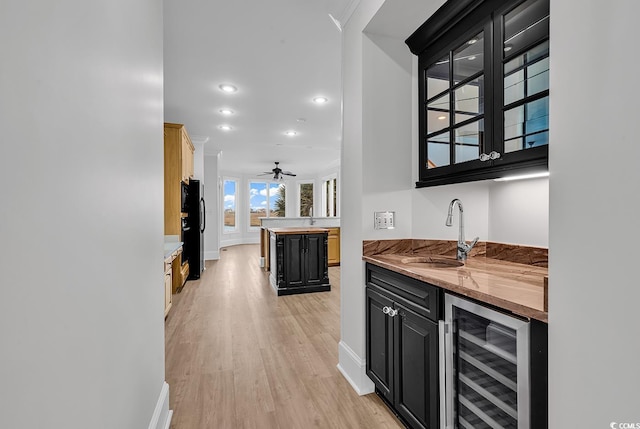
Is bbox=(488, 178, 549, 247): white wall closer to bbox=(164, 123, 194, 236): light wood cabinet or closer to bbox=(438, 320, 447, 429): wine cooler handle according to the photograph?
bbox=(438, 320, 447, 429): wine cooler handle

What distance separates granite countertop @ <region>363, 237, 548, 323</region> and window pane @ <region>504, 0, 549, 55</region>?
109 cm

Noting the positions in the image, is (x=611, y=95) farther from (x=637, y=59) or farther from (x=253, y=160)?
(x=253, y=160)

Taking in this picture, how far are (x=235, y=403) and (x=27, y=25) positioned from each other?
6.80 feet

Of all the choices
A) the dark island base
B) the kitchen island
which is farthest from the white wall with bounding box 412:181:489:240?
the dark island base

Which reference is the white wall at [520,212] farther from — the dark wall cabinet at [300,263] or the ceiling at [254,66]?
the dark wall cabinet at [300,263]

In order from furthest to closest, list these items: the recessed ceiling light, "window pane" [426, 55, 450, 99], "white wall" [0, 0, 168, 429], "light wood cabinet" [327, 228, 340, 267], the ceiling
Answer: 1. "light wood cabinet" [327, 228, 340, 267]
2. the recessed ceiling light
3. the ceiling
4. "window pane" [426, 55, 450, 99]
5. "white wall" [0, 0, 168, 429]

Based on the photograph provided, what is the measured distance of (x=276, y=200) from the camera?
12.2 m

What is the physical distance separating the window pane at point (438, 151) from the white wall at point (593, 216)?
105 centimetres

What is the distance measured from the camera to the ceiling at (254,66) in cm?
237

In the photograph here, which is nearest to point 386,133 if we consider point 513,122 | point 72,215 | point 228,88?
point 513,122

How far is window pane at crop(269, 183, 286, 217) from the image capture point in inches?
478

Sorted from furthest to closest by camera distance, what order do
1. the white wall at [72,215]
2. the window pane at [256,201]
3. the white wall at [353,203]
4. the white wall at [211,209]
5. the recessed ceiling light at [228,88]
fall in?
the window pane at [256,201], the white wall at [211,209], the recessed ceiling light at [228,88], the white wall at [353,203], the white wall at [72,215]

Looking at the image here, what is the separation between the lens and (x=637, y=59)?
27.9 inches

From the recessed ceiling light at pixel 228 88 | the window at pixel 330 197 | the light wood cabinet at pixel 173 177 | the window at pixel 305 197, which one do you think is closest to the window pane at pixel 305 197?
the window at pixel 305 197
